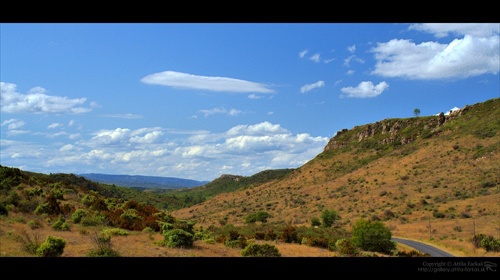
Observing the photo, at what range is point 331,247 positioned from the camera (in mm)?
21547

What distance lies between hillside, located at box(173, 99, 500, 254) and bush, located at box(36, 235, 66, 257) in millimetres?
26320

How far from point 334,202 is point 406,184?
35.8ft

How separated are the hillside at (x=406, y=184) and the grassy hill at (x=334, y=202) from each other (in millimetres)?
195

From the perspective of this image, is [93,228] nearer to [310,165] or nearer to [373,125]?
[310,165]

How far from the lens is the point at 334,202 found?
5781 centimetres

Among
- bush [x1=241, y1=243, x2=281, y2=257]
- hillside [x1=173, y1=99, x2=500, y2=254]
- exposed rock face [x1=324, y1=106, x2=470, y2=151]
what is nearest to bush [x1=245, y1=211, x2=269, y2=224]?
hillside [x1=173, y1=99, x2=500, y2=254]

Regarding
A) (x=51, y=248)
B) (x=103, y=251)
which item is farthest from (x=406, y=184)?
(x=51, y=248)

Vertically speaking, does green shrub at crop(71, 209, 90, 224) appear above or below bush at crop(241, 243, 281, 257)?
above

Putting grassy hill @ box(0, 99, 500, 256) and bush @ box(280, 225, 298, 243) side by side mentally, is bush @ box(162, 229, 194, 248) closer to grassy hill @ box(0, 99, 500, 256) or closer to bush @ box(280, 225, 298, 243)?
grassy hill @ box(0, 99, 500, 256)

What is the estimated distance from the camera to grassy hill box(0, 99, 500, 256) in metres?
19.3

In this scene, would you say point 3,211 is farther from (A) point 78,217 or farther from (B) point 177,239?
(B) point 177,239

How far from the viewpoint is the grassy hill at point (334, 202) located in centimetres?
1928
